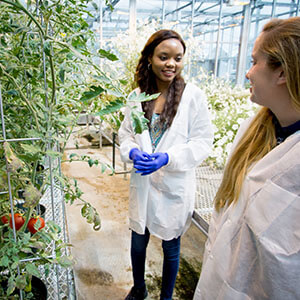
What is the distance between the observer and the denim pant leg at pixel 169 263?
4.37 ft

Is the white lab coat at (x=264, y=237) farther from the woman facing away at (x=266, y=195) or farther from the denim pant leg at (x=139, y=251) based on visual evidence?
the denim pant leg at (x=139, y=251)

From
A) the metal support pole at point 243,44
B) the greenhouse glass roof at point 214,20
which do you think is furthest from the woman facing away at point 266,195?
the metal support pole at point 243,44

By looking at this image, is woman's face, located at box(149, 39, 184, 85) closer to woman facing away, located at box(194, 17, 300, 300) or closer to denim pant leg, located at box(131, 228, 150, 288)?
woman facing away, located at box(194, 17, 300, 300)

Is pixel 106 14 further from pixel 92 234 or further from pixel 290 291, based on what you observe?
pixel 290 291

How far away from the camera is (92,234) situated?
2133 millimetres

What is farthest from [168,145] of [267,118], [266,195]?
[266,195]

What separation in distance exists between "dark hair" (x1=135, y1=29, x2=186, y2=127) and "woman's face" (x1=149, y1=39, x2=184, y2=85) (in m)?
0.03

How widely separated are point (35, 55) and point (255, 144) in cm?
75

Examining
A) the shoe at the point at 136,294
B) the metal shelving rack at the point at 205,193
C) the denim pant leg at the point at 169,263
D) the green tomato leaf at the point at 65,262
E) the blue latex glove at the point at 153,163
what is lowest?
the shoe at the point at 136,294

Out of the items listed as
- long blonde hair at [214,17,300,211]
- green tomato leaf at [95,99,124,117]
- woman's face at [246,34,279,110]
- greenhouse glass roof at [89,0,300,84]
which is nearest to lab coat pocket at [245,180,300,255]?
long blonde hair at [214,17,300,211]

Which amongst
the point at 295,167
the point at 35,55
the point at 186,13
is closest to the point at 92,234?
the point at 35,55

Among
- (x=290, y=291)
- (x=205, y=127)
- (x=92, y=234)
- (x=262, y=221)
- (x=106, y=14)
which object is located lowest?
(x=92, y=234)

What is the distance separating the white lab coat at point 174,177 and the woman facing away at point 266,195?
1.19ft

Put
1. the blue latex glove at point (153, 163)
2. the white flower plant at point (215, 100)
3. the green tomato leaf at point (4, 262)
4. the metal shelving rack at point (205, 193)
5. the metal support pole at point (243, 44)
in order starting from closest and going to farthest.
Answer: the green tomato leaf at point (4, 262)
the blue latex glove at point (153, 163)
the metal shelving rack at point (205, 193)
the white flower plant at point (215, 100)
the metal support pole at point (243, 44)
